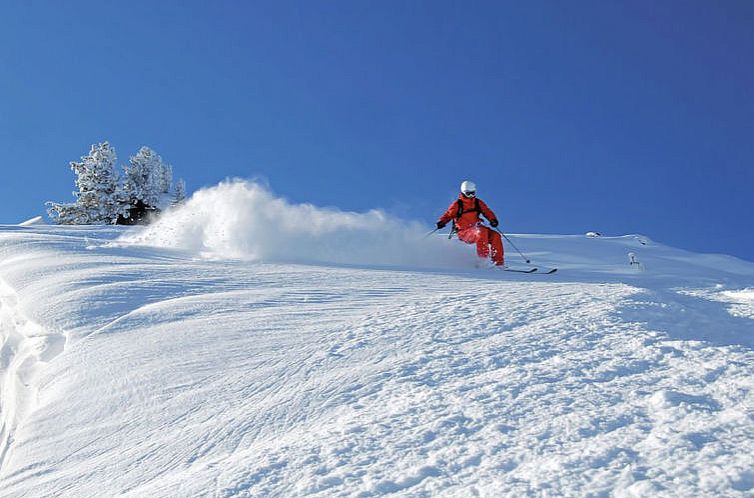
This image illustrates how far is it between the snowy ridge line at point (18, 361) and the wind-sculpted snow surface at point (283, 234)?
3.77 meters

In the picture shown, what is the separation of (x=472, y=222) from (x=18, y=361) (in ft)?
26.9

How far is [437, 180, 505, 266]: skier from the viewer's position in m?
11.3

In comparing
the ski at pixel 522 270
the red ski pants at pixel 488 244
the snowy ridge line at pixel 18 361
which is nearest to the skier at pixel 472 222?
the red ski pants at pixel 488 244

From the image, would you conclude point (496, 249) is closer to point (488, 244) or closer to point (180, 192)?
point (488, 244)

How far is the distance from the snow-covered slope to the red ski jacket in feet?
13.7

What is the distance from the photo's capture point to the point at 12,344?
6402 mm

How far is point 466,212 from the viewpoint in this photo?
11.9 m

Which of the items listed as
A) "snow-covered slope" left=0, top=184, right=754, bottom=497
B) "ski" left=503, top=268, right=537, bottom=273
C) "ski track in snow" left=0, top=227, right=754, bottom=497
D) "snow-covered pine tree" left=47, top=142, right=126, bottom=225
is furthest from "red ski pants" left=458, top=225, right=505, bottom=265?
"snow-covered pine tree" left=47, top=142, right=126, bottom=225

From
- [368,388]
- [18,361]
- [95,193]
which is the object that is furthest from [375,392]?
[95,193]

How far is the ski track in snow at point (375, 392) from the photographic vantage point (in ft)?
9.13

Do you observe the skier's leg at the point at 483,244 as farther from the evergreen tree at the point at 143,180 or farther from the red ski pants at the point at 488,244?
the evergreen tree at the point at 143,180

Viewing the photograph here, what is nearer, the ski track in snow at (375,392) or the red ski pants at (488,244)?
the ski track in snow at (375,392)

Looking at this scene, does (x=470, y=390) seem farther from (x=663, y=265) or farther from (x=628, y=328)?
(x=663, y=265)

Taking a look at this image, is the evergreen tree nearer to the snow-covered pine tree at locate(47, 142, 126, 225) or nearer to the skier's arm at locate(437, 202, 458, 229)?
the snow-covered pine tree at locate(47, 142, 126, 225)
